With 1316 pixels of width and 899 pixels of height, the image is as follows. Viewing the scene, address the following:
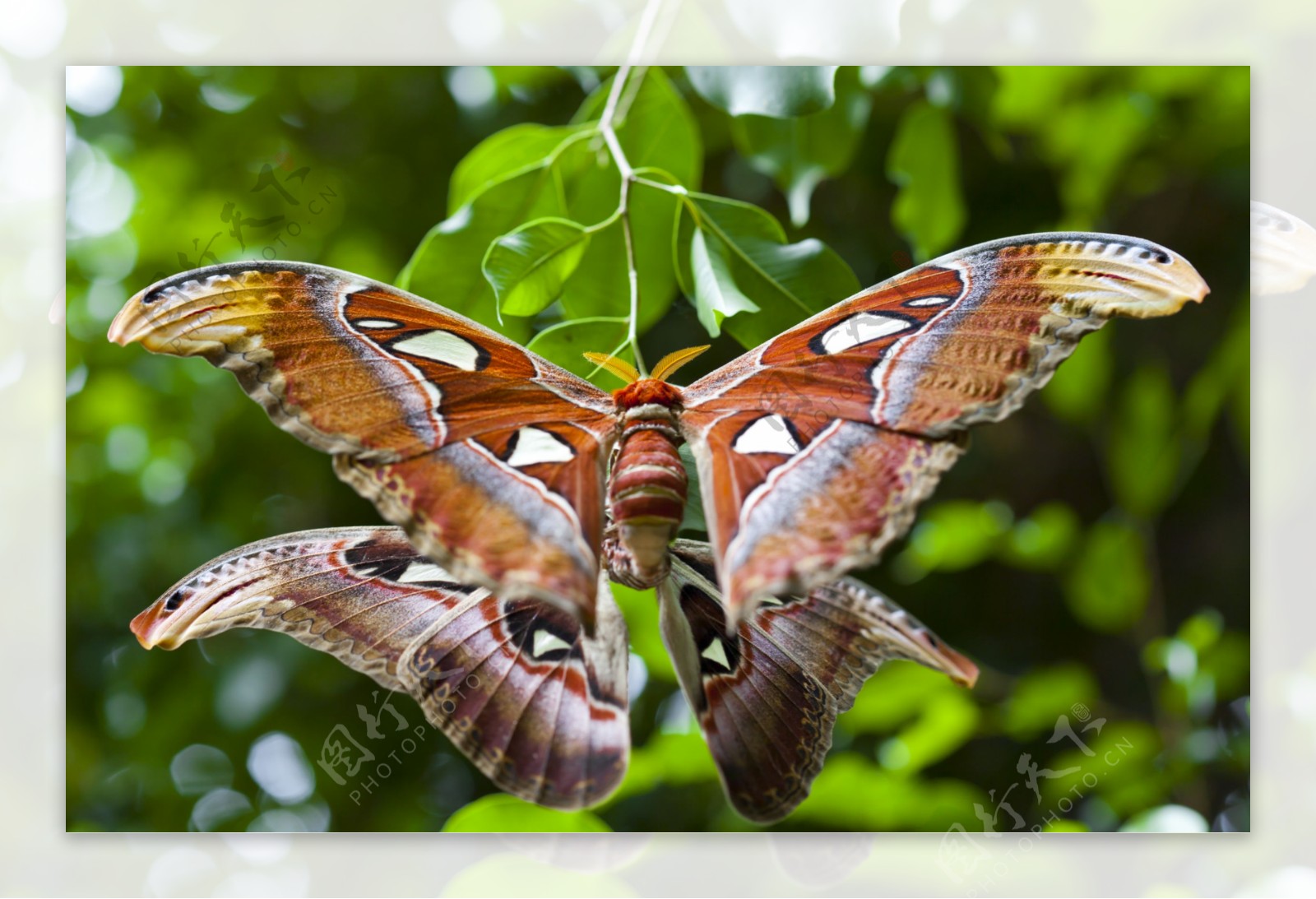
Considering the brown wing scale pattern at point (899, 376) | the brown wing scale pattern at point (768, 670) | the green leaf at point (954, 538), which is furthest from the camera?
the green leaf at point (954, 538)

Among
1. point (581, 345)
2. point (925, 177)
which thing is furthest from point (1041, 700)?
point (581, 345)

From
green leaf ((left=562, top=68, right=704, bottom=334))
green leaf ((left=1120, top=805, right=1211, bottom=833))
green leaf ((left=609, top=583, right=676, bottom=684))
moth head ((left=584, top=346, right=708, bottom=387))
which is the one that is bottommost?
green leaf ((left=1120, top=805, right=1211, bottom=833))

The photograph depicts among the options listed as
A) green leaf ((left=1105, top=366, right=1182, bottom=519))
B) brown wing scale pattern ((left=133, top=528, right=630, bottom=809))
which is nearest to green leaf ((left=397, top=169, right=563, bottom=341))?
brown wing scale pattern ((left=133, top=528, right=630, bottom=809))

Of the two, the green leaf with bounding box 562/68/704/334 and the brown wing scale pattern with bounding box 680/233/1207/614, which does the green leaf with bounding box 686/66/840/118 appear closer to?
the green leaf with bounding box 562/68/704/334

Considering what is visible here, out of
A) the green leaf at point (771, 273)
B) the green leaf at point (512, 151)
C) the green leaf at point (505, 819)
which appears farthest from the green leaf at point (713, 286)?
the green leaf at point (505, 819)

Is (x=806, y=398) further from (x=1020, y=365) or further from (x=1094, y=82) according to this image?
(x=1094, y=82)

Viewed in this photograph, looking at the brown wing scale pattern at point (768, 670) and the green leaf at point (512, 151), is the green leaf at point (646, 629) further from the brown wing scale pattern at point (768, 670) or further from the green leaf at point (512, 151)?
the green leaf at point (512, 151)
